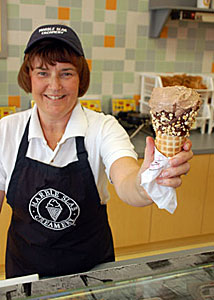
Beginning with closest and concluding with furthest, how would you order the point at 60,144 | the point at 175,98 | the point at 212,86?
the point at 175,98
the point at 60,144
the point at 212,86

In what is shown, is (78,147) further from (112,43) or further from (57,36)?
(112,43)

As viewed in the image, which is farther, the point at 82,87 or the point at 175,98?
the point at 82,87

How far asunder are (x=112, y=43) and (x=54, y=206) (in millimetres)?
1941

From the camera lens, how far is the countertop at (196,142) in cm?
257

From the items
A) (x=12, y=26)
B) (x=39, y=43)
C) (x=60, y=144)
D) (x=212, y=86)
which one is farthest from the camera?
(x=212, y=86)

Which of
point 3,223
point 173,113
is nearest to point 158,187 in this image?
point 173,113

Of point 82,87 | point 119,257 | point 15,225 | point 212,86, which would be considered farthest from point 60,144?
A: point 212,86

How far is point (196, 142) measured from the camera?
280 centimetres

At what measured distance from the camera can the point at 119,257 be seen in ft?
9.05

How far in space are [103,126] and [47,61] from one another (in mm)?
314

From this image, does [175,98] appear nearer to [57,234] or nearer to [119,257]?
[57,234]

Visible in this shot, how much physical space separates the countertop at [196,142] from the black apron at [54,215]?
3.50 feet

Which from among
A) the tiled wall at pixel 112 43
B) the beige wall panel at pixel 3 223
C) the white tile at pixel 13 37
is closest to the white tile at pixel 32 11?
the tiled wall at pixel 112 43

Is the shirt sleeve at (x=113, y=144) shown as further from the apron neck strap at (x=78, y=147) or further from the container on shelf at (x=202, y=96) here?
the container on shelf at (x=202, y=96)
